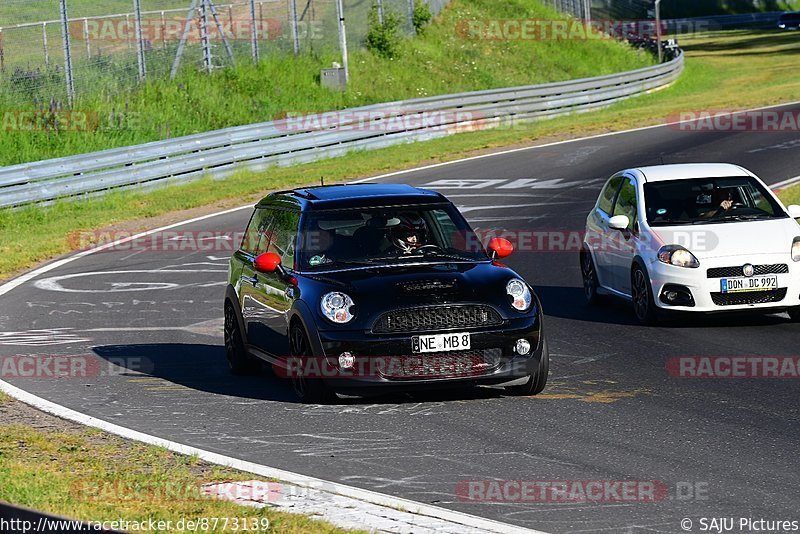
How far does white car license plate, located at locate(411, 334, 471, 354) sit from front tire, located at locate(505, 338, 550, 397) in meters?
0.66

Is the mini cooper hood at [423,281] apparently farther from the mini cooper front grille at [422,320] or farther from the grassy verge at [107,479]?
the grassy verge at [107,479]

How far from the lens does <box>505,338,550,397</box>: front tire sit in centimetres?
1004

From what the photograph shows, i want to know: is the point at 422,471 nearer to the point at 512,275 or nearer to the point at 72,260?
the point at 512,275

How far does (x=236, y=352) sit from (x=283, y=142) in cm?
1874

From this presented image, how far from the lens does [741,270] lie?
13.1m

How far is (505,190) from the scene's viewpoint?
25281 mm

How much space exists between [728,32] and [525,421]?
92295 millimetres

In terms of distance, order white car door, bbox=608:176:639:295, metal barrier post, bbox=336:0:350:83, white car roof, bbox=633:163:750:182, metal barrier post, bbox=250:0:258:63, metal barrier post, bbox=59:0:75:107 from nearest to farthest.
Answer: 1. white car door, bbox=608:176:639:295
2. white car roof, bbox=633:163:750:182
3. metal barrier post, bbox=59:0:75:107
4. metal barrier post, bbox=250:0:258:63
5. metal barrier post, bbox=336:0:350:83

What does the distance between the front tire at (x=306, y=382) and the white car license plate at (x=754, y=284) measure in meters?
4.86

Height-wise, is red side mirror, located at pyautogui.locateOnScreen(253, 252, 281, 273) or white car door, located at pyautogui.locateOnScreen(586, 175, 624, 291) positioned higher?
red side mirror, located at pyautogui.locateOnScreen(253, 252, 281, 273)

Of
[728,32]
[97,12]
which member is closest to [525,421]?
[97,12]

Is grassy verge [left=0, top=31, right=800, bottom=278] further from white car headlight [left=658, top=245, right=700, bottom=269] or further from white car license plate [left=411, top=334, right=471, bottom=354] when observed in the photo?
white car license plate [left=411, top=334, right=471, bottom=354]
